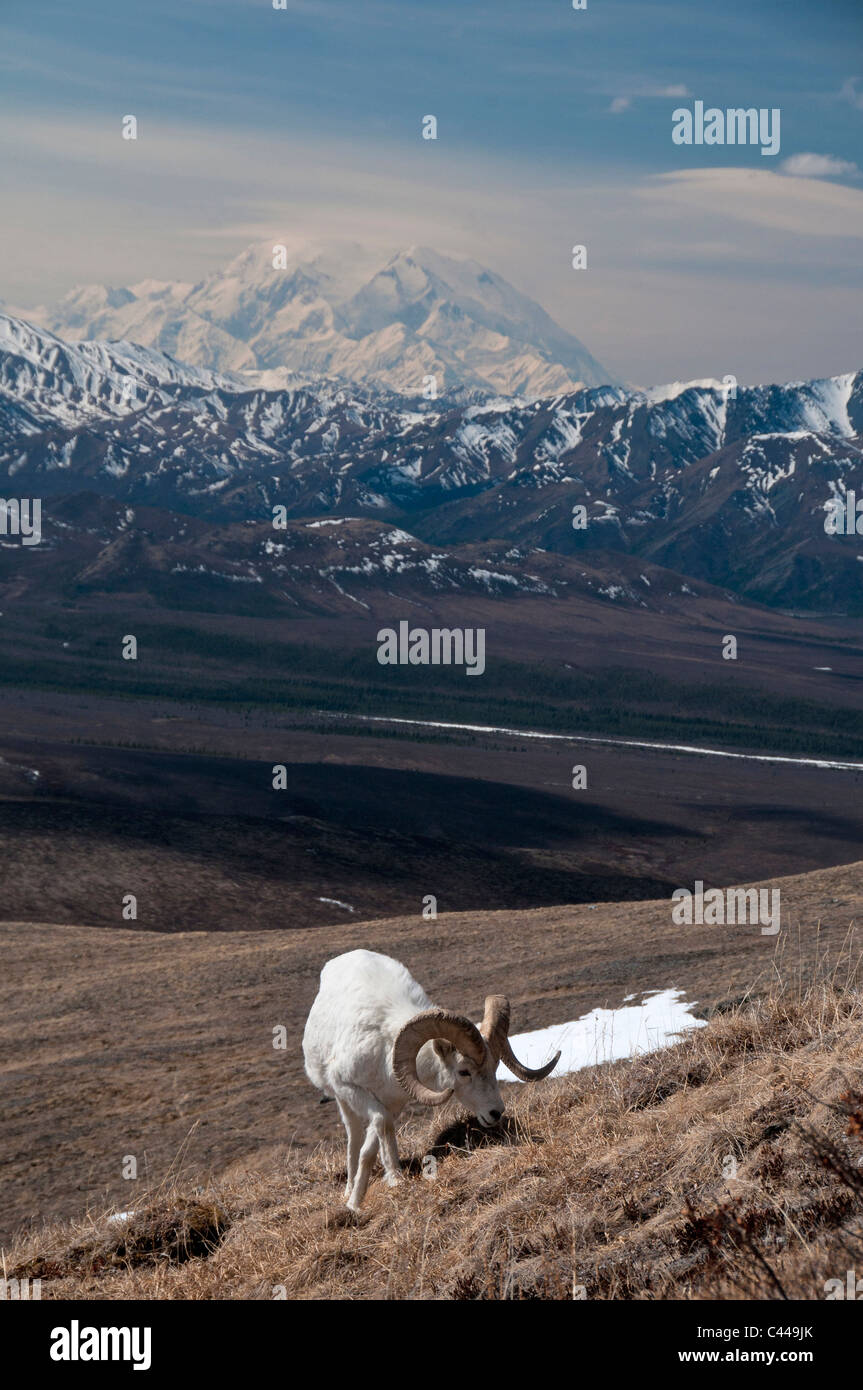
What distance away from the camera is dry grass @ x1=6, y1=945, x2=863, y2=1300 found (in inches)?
238

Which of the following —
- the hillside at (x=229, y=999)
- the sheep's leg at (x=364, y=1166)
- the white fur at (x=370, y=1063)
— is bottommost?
the hillside at (x=229, y=999)

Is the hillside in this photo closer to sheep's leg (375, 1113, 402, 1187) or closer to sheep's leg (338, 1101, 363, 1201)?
sheep's leg (338, 1101, 363, 1201)

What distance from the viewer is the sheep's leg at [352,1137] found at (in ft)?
33.6

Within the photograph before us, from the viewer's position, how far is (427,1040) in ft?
31.6

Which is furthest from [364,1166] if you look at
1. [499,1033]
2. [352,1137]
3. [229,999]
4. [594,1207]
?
[229,999]

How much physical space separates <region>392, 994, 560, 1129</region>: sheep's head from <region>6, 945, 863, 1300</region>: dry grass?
363mm

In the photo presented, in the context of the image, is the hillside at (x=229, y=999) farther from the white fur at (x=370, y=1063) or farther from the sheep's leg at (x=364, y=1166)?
the sheep's leg at (x=364, y=1166)

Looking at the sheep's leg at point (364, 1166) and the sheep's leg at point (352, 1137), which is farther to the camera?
the sheep's leg at point (352, 1137)

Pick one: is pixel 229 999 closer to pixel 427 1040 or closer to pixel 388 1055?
pixel 388 1055

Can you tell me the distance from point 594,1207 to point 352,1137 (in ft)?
11.7

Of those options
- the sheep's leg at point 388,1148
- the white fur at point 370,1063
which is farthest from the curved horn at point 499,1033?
the sheep's leg at point 388,1148
